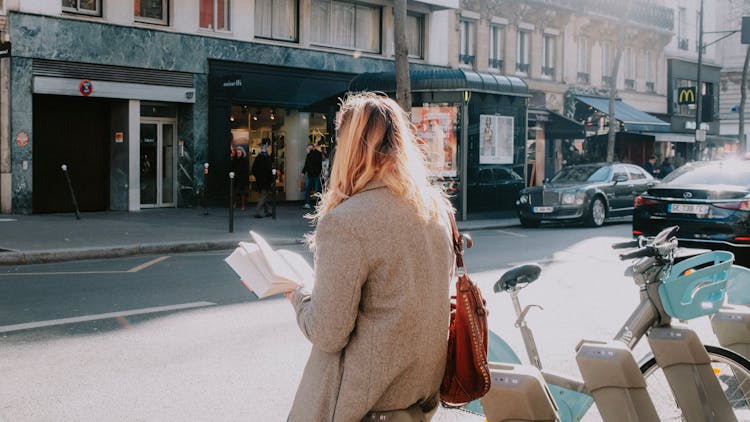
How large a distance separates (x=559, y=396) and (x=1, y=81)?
57.0 feet

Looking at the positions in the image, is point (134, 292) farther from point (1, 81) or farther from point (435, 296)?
point (1, 81)

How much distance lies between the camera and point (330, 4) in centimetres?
2491

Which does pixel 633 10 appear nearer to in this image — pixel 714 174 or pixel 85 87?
pixel 85 87

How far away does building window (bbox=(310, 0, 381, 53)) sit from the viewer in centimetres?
2456

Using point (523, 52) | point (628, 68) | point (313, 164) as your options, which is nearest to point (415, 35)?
point (523, 52)

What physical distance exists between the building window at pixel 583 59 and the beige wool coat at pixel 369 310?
1317 inches

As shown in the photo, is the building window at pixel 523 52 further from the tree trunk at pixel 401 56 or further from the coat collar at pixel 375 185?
the coat collar at pixel 375 185

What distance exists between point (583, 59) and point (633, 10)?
4.24 m

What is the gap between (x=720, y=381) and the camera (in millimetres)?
3883

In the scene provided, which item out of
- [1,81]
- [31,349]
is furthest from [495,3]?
[31,349]

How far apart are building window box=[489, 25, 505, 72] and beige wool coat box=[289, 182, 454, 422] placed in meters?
28.8

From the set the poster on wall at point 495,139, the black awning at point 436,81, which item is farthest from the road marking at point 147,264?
the poster on wall at point 495,139

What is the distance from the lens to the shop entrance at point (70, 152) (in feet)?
63.0

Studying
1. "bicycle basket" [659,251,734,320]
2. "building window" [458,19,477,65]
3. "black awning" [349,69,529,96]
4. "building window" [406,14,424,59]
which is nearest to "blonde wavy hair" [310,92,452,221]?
"bicycle basket" [659,251,734,320]
